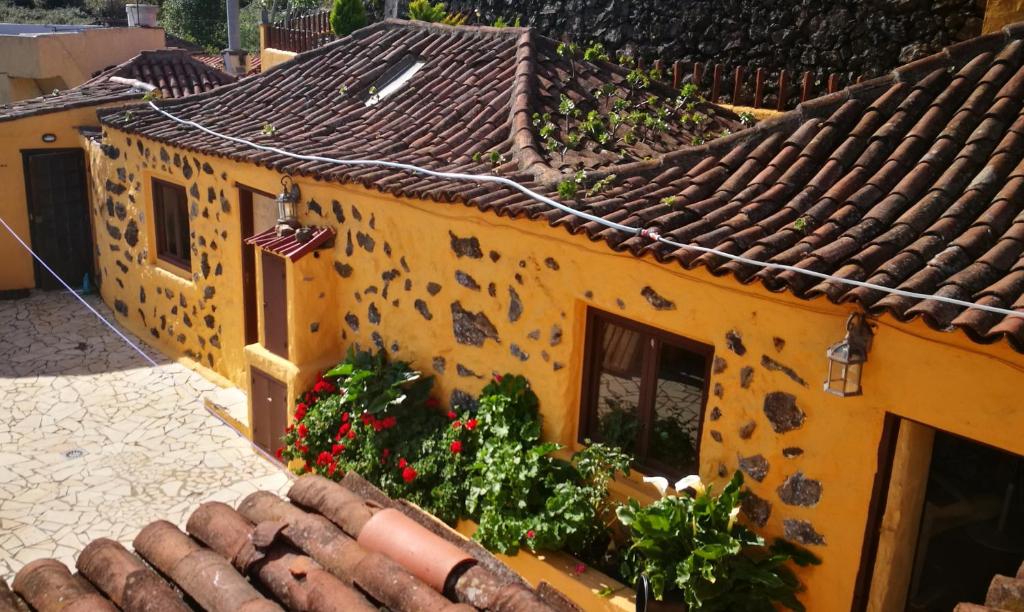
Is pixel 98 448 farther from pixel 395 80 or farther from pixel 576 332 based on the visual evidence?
pixel 576 332

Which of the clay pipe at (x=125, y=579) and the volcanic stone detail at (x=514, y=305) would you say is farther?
the volcanic stone detail at (x=514, y=305)

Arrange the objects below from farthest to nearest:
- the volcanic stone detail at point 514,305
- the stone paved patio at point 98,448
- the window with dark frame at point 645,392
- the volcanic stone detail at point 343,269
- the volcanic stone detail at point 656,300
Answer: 1. the volcanic stone detail at point 343,269
2. the stone paved patio at point 98,448
3. the volcanic stone detail at point 514,305
4. the window with dark frame at point 645,392
5. the volcanic stone detail at point 656,300

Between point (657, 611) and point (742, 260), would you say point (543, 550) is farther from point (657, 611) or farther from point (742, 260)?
point (742, 260)

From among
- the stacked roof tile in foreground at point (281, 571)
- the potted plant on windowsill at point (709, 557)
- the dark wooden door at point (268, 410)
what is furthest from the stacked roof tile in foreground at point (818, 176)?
the dark wooden door at point (268, 410)

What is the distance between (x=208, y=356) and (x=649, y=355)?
725cm

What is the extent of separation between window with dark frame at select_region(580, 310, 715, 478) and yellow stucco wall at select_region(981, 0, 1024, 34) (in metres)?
4.08

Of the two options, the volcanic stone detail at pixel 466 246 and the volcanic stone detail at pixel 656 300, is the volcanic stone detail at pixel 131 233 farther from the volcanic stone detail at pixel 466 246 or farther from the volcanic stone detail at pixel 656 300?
the volcanic stone detail at pixel 656 300

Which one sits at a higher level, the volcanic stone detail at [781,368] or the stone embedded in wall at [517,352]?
the volcanic stone detail at [781,368]

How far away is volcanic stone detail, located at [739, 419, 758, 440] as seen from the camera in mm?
6164

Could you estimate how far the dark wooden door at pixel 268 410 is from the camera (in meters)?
9.91

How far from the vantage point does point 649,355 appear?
6.88m

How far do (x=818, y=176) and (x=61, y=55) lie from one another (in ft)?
56.7

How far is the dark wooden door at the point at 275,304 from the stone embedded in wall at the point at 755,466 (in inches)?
208

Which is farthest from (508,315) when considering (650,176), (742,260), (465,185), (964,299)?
(964,299)
